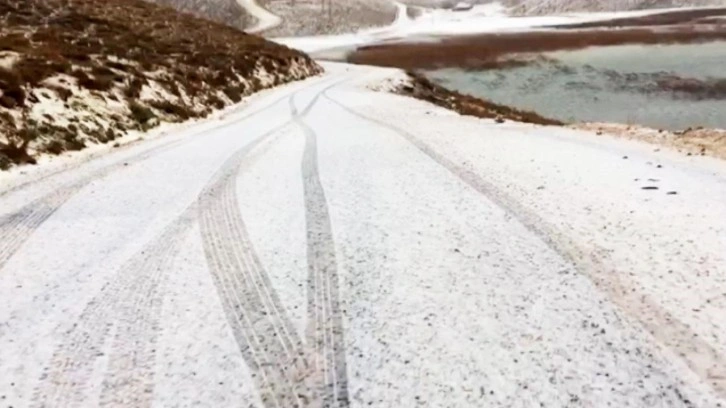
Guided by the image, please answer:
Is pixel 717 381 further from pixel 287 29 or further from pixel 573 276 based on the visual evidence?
pixel 287 29

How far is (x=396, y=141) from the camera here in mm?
12289

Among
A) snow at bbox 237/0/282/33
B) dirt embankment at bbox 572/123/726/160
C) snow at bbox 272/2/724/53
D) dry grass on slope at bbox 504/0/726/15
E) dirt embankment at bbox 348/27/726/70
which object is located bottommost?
dirt embankment at bbox 572/123/726/160

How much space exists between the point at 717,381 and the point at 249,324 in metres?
3.06

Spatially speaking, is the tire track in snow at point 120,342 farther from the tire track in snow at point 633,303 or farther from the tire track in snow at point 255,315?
the tire track in snow at point 633,303

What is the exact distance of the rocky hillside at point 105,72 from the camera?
14.1 m

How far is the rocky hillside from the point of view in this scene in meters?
14.1

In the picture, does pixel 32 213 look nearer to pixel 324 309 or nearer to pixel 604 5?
pixel 324 309

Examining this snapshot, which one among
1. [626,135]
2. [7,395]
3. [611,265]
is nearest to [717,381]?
[611,265]

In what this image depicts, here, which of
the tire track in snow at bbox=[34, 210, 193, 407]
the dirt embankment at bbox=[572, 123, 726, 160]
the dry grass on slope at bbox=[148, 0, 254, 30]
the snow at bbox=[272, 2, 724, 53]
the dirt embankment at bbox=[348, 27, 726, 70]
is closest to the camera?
the tire track in snow at bbox=[34, 210, 193, 407]

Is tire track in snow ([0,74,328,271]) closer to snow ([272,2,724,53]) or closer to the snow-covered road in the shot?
the snow-covered road

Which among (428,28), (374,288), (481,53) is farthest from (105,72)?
(428,28)

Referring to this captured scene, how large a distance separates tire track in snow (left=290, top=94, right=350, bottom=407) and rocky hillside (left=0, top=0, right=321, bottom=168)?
772cm

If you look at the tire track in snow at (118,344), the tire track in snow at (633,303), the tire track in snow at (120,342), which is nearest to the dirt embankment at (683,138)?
the tire track in snow at (633,303)

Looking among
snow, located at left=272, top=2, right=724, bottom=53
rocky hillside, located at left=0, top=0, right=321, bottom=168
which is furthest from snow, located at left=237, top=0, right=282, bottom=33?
rocky hillside, located at left=0, top=0, right=321, bottom=168
